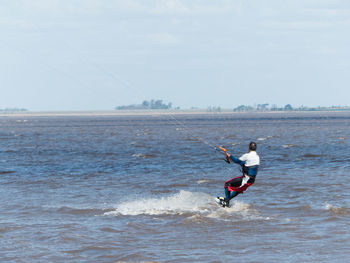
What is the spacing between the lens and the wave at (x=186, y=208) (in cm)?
1689

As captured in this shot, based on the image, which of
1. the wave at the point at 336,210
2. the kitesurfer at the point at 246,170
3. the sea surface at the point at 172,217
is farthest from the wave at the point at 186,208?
the wave at the point at 336,210

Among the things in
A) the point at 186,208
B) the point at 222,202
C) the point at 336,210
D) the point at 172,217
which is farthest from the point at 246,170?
the point at 336,210

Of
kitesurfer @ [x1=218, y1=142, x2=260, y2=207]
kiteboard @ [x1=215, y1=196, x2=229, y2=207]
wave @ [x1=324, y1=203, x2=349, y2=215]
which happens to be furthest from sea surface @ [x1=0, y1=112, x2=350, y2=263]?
kitesurfer @ [x1=218, y1=142, x2=260, y2=207]

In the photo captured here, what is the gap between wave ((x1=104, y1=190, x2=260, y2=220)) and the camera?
55.4 feet

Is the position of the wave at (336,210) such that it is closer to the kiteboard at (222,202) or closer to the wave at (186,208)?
the wave at (186,208)

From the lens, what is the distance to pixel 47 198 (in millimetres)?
20750


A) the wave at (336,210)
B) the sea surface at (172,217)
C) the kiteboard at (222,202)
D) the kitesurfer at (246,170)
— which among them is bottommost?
the sea surface at (172,217)

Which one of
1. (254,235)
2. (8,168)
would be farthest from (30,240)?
(8,168)

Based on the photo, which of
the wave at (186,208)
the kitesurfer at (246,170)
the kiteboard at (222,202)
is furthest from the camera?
the kiteboard at (222,202)

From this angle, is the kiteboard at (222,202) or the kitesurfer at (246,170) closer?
the kitesurfer at (246,170)

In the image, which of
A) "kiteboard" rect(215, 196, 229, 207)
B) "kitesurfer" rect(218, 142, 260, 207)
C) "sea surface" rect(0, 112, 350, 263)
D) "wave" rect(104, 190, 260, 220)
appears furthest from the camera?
"kiteboard" rect(215, 196, 229, 207)

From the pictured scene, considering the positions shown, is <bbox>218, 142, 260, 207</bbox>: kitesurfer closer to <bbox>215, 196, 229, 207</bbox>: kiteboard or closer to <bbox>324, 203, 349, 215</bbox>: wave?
<bbox>215, 196, 229, 207</bbox>: kiteboard

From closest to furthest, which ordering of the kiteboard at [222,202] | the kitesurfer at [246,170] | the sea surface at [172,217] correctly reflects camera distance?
the sea surface at [172,217] → the kitesurfer at [246,170] → the kiteboard at [222,202]

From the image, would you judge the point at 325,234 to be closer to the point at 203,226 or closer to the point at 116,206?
the point at 203,226
